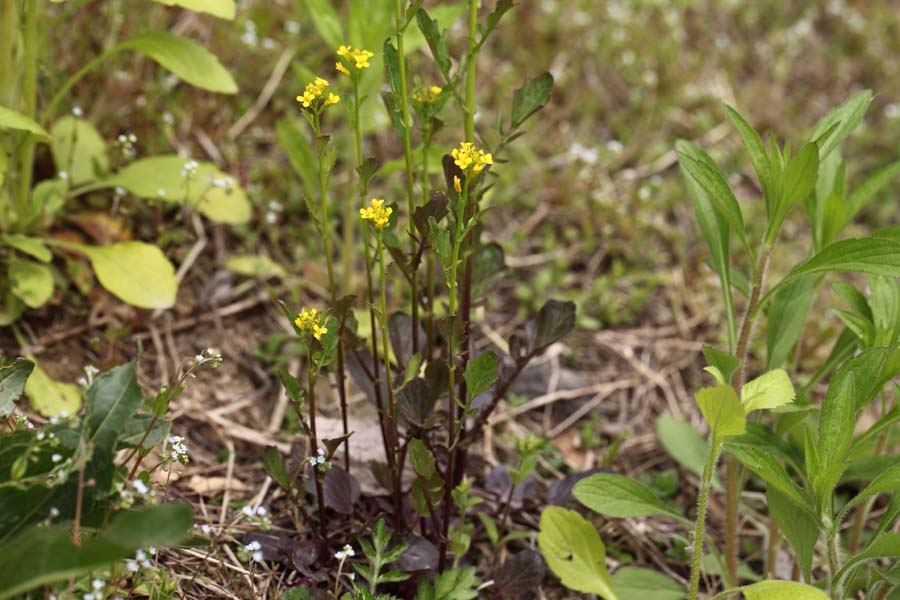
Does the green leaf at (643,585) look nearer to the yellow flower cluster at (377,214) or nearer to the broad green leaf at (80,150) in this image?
the yellow flower cluster at (377,214)

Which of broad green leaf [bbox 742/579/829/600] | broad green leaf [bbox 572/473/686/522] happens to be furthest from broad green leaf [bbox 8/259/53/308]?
broad green leaf [bbox 742/579/829/600]

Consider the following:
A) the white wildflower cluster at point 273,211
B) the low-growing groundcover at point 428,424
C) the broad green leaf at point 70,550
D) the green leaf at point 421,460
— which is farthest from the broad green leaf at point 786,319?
the white wildflower cluster at point 273,211

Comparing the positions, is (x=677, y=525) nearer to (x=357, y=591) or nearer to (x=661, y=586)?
(x=661, y=586)

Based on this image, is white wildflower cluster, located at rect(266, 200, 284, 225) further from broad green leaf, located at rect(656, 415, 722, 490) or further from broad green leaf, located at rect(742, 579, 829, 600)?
broad green leaf, located at rect(742, 579, 829, 600)

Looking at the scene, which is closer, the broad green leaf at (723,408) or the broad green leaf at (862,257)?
the broad green leaf at (723,408)

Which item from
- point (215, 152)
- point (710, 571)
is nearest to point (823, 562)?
point (710, 571)

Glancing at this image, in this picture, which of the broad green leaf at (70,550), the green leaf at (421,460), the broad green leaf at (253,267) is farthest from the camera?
the broad green leaf at (253,267)

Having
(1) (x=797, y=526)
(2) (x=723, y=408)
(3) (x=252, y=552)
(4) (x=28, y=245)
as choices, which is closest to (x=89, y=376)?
(3) (x=252, y=552)
